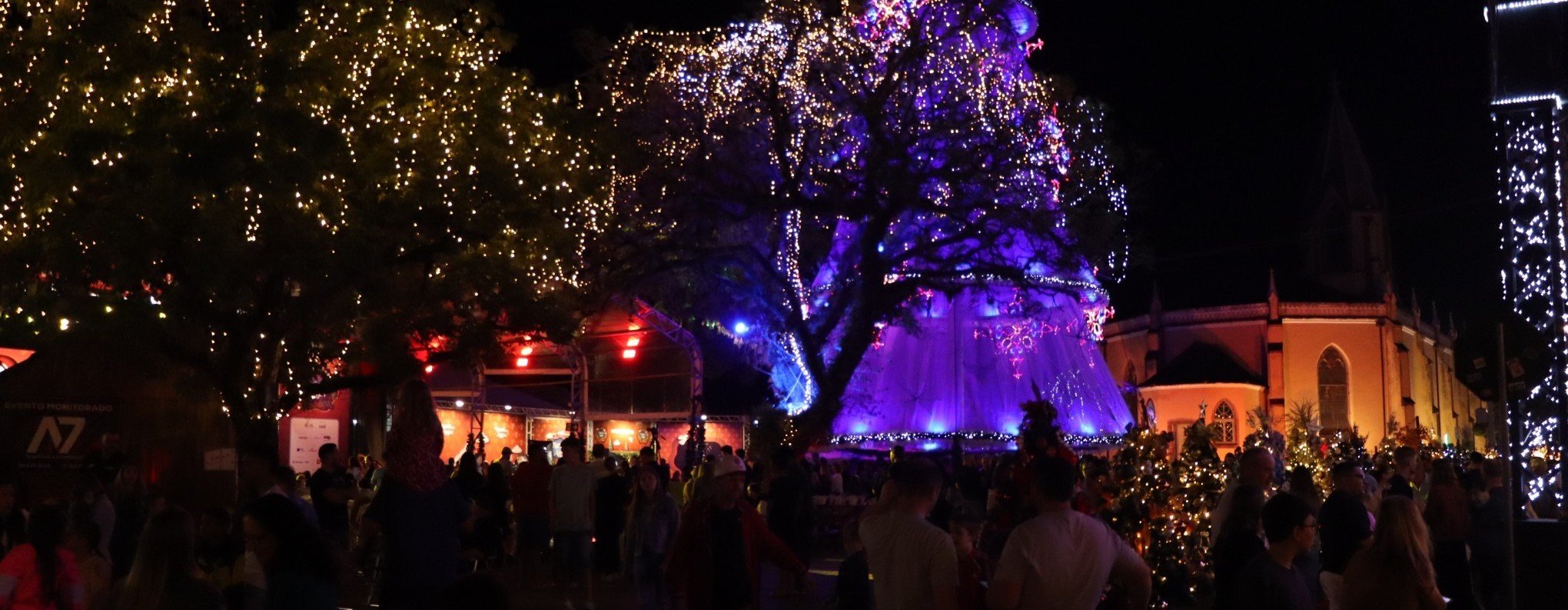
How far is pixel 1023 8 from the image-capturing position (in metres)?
38.6

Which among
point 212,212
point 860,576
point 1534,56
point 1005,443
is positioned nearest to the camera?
point 860,576

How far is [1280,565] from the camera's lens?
6.12m

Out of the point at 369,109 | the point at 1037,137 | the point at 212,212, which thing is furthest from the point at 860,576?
the point at 1037,137

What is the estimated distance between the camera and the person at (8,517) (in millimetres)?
9109

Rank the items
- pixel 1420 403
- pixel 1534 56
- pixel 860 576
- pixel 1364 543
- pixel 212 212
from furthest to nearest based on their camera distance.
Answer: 1. pixel 1420 403
2. pixel 212 212
3. pixel 1534 56
4. pixel 860 576
5. pixel 1364 543

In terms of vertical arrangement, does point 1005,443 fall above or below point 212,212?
below

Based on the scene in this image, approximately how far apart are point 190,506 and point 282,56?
38.4ft

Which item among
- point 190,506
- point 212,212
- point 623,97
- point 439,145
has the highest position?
point 623,97

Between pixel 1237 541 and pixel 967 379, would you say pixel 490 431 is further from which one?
pixel 1237 541

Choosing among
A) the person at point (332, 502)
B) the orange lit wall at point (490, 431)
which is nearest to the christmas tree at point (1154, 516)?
the person at point (332, 502)

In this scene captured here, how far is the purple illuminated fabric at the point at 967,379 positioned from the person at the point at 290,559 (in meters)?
31.0

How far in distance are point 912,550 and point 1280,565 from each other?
4.86 feet

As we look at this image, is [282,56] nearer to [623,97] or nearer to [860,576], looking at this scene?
[623,97]

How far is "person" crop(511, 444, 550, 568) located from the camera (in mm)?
16844
